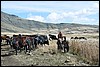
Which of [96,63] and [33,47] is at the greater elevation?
[96,63]

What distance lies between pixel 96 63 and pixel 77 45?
6.70m

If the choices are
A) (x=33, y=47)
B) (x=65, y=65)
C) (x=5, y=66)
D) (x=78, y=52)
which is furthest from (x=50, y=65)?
(x=33, y=47)

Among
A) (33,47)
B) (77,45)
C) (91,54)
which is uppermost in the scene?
(91,54)

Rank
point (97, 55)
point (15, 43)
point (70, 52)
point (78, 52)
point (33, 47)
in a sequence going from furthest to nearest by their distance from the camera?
point (33, 47) < point (15, 43) < point (70, 52) < point (78, 52) < point (97, 55)

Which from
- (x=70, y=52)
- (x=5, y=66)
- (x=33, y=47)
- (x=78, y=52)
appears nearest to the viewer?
(x=5, y=66)

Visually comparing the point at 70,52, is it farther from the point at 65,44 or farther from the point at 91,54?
the point at 91,54

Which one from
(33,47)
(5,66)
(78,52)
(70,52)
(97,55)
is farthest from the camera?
(33,47)

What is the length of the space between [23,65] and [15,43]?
351 inches

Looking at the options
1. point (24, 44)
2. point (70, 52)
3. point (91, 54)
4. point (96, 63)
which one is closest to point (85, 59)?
point (91, 54)

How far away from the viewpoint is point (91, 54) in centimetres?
1703

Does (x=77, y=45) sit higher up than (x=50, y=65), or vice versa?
(x=50, y=65)

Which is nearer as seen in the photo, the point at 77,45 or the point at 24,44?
the point at 77,45

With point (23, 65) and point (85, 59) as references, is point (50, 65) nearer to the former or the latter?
point (23, 65)

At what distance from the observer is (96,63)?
15.2 meters
